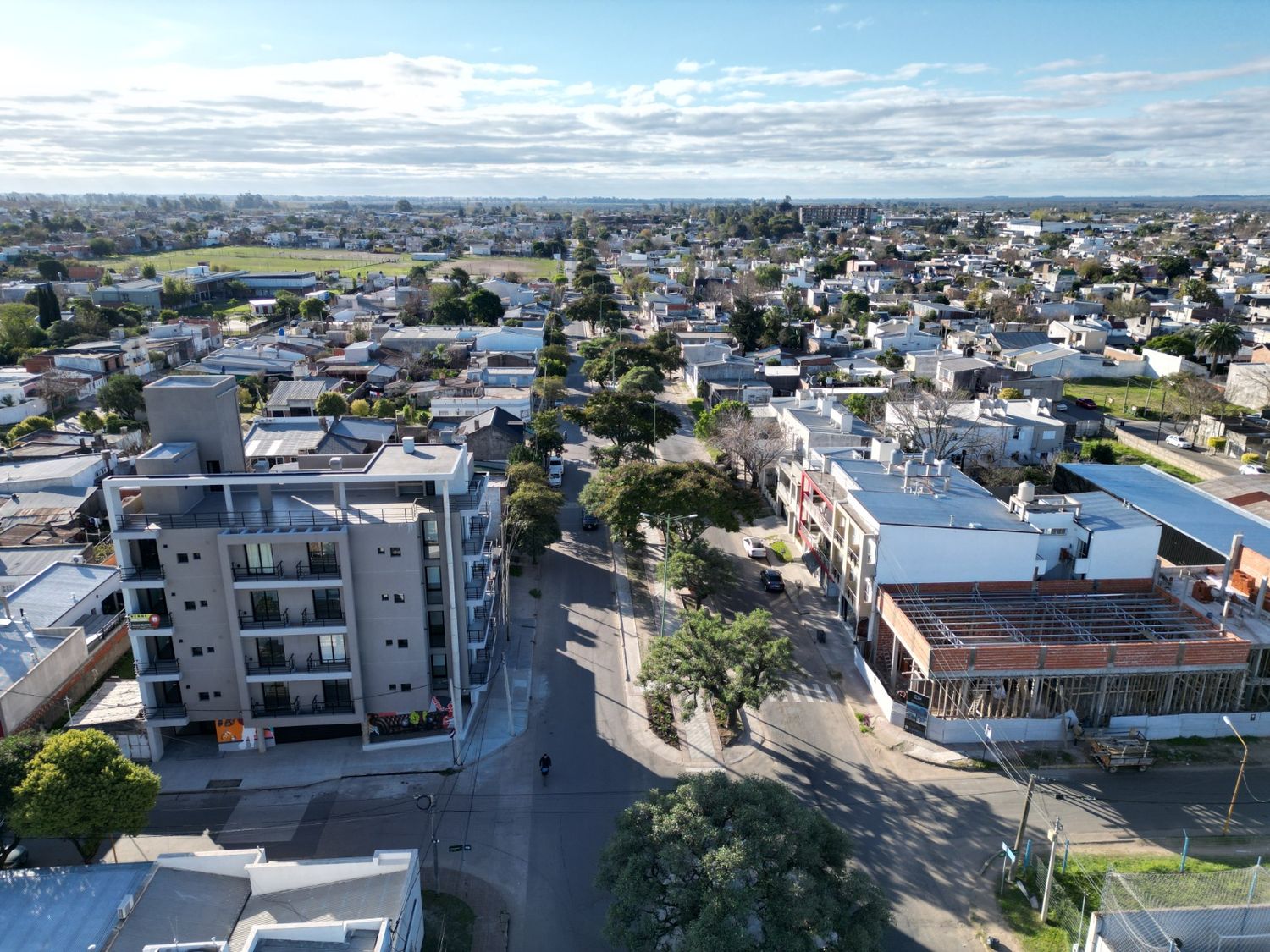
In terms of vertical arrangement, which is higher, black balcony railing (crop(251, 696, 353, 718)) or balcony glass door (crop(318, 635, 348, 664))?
balcony glass door (crop(318, 635, 348, 664))

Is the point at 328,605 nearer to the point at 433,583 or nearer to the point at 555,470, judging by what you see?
the point at 433,583

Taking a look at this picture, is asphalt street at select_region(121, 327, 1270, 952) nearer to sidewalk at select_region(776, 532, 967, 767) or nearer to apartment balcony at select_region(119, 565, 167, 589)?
sidewalk at select_region(776, 532, 967, 767)

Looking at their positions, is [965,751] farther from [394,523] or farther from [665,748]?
[394,523]

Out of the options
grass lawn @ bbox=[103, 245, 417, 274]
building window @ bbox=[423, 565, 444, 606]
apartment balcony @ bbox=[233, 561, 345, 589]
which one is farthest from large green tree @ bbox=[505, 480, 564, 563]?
grass lawn @ bbox=[103, 245, 417, 274]

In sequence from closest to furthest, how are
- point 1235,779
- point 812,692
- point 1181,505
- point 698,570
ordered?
point 1235,779 < point 812,692 < point 698,570 < point 1181,505

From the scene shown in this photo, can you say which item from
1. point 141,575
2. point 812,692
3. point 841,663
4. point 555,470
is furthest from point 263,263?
point 812,692

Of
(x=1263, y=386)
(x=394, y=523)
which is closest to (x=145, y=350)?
(x=394, y=523)

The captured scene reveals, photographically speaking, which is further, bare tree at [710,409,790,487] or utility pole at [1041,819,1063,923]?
bare tree at [710,409,790,487]
